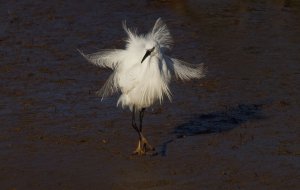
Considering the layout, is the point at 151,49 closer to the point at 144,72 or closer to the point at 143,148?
the point at 144,72

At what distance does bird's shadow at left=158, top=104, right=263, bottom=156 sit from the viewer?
9383mm

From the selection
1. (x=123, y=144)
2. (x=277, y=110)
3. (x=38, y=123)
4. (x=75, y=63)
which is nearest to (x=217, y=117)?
(x=277, y=110)

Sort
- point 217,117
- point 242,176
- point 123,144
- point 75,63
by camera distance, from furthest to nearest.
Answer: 1. point 75,63
2. point 217,117
3. point 123,144
4. point 242,176

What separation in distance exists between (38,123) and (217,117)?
2175 mm

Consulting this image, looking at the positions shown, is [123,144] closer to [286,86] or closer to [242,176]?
[242,176]

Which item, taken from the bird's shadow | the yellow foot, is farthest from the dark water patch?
the yellow foot

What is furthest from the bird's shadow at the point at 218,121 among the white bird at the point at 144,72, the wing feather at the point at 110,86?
the wing feather at the point at 110,86

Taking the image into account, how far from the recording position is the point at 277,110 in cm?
1011

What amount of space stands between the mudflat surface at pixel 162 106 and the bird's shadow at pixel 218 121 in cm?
1

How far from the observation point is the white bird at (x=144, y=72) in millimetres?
Answer: 8781

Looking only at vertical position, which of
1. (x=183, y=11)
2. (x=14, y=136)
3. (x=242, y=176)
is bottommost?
(x=242, y=176)

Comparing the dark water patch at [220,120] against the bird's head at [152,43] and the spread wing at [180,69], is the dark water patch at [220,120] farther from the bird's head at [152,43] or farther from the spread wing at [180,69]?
the bird's head at [152,43]

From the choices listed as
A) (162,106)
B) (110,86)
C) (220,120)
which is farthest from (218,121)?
(110,86)

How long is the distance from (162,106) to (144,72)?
152 centimetres
